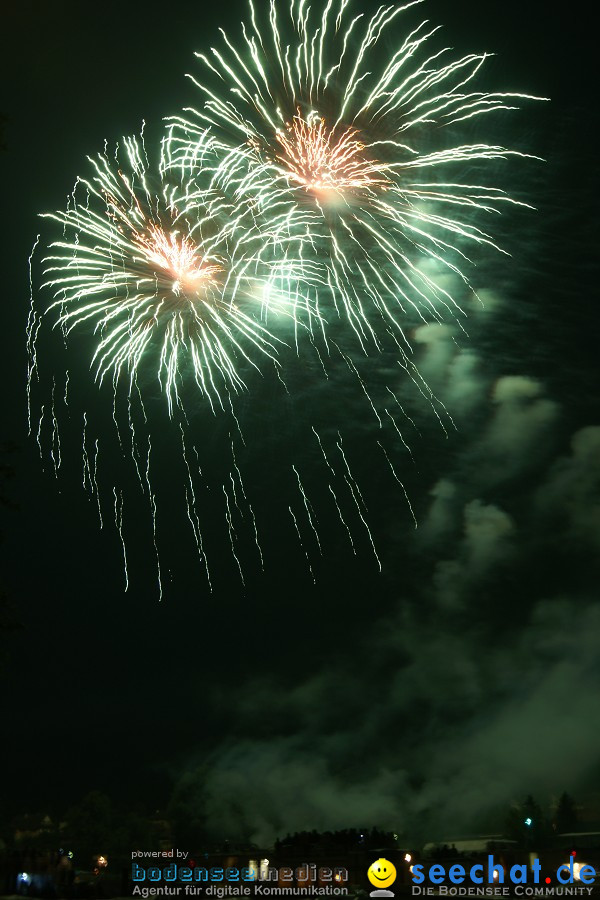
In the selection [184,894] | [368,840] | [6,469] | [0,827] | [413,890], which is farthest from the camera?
[0,827]

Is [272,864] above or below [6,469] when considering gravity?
below

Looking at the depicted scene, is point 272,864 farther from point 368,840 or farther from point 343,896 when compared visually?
point 343,896

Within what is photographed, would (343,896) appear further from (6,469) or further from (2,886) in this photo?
(6,469)

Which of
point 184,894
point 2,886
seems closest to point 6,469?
point 2,886

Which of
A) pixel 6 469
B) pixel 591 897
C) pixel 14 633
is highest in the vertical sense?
pixel 6 469

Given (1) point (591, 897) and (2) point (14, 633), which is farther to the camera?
(1) point (591, 897)

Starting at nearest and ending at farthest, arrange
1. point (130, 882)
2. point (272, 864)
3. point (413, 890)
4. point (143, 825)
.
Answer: point (413, 890) < point (130, 882) < point (272, 864) < point (143, 825)
